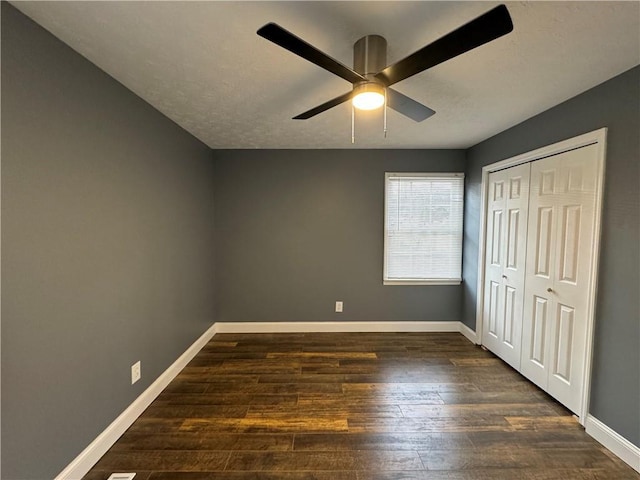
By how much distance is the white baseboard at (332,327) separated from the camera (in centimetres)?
381

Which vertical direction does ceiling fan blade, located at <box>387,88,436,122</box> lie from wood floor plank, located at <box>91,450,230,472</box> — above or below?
above

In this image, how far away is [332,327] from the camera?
382cm

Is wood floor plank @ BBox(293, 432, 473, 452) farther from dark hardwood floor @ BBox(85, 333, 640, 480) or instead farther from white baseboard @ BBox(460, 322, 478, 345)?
white baseboard @ BBox(460, 322, 478, 345)

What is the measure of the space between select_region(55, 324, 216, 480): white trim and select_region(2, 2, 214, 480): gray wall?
0.05 metres

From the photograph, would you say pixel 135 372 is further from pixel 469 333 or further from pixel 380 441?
pixel 469 333

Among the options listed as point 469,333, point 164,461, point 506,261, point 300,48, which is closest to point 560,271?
point 506,261

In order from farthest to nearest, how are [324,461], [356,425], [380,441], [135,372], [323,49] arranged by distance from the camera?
[135,372] < [356,425] < [380,441] < [324,461] < [323,49]

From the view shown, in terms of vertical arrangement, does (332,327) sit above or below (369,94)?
below

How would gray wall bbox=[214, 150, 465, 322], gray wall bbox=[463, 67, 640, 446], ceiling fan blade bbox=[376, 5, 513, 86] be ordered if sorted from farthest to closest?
gray wall bbox=[214, 150, 465, 322]
gray wall bbox=[463, 67, 640, 446]
ceiling fan blade bbox=[376, 5, 513, 86]

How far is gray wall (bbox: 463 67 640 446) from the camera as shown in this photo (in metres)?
1.75

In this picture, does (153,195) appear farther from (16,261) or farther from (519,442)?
(519,442)

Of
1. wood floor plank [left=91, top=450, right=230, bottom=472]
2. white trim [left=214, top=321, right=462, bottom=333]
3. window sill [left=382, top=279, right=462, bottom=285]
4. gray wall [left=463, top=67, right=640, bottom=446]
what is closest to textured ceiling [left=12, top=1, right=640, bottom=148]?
gray wall [left=463, top=67, right=640, bottom=446]

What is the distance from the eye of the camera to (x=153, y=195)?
2402 mm

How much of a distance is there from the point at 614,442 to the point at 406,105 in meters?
2.48
